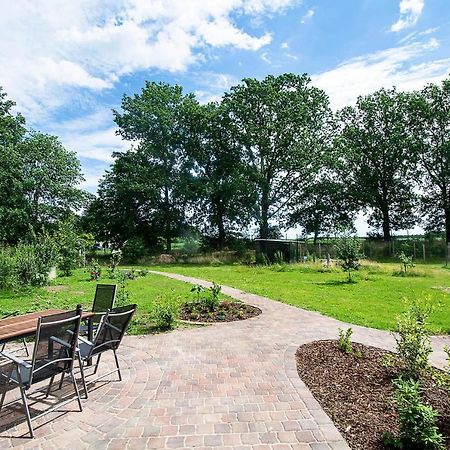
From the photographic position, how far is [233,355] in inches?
198

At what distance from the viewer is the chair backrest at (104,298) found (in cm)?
511

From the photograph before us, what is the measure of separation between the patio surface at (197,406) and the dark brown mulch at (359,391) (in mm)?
139

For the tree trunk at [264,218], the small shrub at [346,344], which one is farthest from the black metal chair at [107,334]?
the tree trunk at [264,218]

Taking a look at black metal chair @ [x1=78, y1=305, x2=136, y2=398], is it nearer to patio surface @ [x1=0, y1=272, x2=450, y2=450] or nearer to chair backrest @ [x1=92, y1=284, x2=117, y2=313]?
patio surface @ [x1=0, y1=272, x2=450, y2=450]

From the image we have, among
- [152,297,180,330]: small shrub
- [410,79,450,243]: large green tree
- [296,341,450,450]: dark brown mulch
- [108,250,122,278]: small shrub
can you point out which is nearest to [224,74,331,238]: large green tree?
[410,79,450,243]: large green tree

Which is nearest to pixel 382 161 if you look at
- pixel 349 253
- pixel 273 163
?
pixel 273 163

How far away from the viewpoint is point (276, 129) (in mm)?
28156

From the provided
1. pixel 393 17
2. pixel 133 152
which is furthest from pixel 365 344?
pixel 133 152

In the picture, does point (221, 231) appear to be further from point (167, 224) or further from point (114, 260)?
point (114, 260)

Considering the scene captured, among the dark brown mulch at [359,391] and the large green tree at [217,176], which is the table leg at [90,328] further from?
the large green tree at [217,176]

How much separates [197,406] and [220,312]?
426 centimetres

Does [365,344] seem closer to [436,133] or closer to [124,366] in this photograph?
[124,366]

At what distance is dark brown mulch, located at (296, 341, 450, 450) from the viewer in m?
2.98

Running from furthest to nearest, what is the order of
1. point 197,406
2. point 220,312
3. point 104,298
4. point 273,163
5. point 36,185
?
point 273,163
point 36,185
point 220,312
point 104,298
point 197,406
